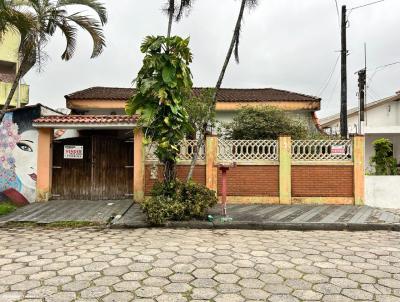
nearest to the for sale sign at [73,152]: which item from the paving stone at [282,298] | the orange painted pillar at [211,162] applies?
the orange painted pillar at [211,162]

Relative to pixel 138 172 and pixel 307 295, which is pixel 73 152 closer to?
pixel 138 172

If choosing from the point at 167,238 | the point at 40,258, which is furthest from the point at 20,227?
the point at 167,238

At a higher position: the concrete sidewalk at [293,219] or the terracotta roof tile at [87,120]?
the terracotta roof tile at [87,120]

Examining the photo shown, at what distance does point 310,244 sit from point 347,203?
471 cm

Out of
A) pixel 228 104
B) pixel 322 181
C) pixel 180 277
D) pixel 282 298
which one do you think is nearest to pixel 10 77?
pixel 228 104

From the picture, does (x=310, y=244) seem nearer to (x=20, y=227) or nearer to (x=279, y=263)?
(x=279, y=263)

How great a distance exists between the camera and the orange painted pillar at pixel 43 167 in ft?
33.1

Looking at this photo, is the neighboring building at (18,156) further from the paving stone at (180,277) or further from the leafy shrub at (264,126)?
the paving stone at (180,277)

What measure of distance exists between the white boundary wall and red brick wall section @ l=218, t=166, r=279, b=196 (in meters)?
2.87

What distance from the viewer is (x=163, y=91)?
7688 millimetres

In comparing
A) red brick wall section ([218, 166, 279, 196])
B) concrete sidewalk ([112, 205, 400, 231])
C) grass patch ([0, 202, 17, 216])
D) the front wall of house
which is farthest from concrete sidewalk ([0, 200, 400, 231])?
the front wall of house

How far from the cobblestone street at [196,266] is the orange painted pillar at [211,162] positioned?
10.6 ft

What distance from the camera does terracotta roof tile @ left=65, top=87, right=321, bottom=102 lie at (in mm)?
14727

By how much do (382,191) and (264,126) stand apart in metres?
4.20
